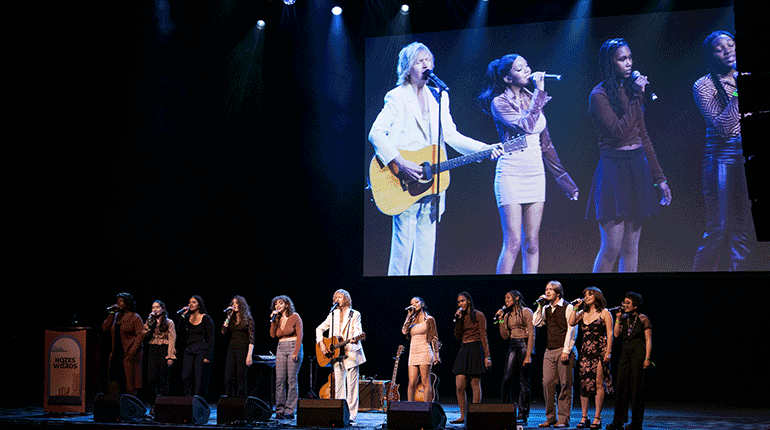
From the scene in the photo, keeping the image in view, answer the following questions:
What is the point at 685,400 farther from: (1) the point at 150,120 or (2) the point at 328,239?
(1) the point at 150,120

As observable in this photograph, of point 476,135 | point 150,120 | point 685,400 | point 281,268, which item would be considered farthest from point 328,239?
point 685,400

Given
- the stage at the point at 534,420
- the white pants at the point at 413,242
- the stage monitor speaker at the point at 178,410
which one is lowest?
the stage at the point at 534,420

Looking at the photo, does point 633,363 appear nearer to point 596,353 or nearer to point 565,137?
point 596,353

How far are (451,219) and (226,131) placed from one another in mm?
3954

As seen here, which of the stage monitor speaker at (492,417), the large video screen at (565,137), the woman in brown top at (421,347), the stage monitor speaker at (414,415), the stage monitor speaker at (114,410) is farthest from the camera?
the large video screen at (565,137)

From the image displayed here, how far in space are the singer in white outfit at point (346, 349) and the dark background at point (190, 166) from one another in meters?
2.57

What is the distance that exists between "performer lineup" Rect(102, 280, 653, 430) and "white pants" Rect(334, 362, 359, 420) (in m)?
0.01

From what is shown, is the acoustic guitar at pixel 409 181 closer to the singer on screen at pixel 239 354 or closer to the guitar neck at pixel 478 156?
the guitar neck at pixel 478 156

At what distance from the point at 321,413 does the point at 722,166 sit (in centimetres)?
585

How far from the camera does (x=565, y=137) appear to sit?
32.8 feet

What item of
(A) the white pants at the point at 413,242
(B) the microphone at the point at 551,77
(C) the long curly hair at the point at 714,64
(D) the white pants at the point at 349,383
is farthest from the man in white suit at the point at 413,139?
(C) the long curly hair at the point at 714,64

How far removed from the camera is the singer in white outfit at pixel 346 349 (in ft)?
26.8

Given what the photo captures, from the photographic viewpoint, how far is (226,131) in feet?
38.5

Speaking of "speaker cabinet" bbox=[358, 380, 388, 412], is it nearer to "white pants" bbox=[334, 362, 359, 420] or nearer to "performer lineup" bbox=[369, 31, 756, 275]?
"white pants" bbox=[334, 362, 359, 420]
